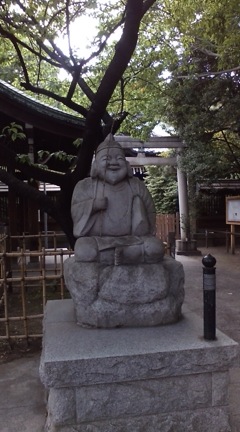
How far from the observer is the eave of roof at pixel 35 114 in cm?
684

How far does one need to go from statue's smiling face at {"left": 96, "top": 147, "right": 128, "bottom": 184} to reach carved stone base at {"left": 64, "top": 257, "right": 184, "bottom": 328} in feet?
2.68

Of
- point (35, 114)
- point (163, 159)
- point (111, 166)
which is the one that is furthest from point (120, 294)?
point (163, 159)

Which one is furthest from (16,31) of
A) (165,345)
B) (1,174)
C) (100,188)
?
(165,345)

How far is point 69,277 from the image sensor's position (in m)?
3.04

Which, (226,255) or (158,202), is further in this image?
(158,202)

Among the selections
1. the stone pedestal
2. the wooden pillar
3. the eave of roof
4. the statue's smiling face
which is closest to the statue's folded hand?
the statue's smiling face

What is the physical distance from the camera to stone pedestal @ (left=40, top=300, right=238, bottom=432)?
249cm

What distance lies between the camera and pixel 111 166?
3387 mm

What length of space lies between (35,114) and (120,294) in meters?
5.06

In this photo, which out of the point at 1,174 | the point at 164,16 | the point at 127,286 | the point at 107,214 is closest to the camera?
the point at 127,286

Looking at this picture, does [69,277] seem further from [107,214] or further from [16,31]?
[16,31]

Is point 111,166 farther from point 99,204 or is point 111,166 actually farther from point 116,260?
point 116,260

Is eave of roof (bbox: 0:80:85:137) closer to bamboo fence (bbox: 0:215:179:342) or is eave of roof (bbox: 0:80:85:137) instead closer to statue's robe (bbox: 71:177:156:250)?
bamboo fence (bbox: 0:215:179:342)

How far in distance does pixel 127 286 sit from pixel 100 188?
953mm
